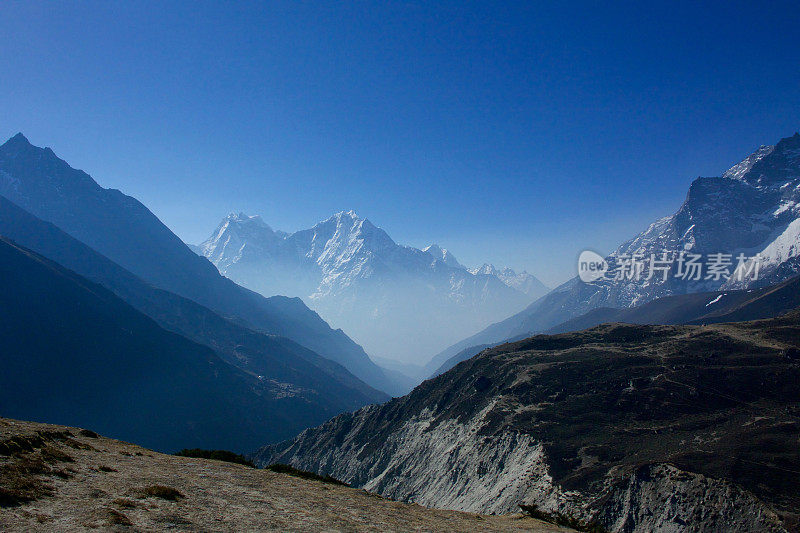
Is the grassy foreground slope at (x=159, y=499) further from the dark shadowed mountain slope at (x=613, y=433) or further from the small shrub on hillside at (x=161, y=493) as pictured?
the dark shadowed mountain slope at (x=613, y=433)

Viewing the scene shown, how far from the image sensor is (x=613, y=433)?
285 feet

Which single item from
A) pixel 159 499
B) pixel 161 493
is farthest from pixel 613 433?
pixel 159 499

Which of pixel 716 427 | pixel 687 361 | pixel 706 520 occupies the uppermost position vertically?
pixel 687 361

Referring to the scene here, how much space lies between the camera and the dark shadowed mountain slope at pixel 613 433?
64562 millimetres

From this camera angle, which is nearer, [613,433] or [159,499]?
[159,499]

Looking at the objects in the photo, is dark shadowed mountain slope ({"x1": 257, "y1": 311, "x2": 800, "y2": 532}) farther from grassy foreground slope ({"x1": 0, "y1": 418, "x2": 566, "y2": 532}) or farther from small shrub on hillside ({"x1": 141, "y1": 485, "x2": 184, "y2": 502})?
small shrub on hillside ({"x1": 141, "y1": 485, "x2": 184, "y2": 502})

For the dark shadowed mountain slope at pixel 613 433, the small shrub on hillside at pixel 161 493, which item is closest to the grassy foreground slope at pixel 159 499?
the small shrub on hillside at pixel 161 493

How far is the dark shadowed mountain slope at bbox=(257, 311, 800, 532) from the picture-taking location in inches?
2542

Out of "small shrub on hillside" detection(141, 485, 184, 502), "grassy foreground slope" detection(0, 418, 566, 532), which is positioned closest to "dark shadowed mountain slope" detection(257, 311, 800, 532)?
"grassy foreground slope" detection(0, 418, 566, 532)

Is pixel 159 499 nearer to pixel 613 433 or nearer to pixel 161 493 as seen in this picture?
pixel 161 493

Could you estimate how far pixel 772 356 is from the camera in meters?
103

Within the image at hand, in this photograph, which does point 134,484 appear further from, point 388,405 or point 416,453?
point 388,405

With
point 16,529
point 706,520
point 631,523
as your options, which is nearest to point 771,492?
point 706,520

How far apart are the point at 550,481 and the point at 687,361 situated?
59580 mm
